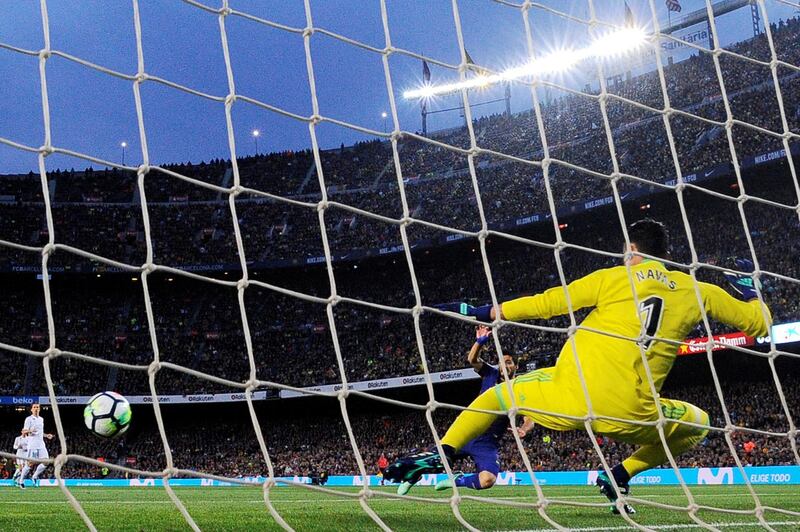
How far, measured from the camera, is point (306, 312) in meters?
36.0

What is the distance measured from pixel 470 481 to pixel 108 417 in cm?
421

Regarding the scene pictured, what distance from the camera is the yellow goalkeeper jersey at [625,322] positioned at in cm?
447

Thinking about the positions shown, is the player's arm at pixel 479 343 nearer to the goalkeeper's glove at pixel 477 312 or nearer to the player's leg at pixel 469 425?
the player's leg at pixel 469 425

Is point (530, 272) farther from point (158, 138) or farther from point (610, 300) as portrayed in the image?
point (158, 138)

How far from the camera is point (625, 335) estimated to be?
4.59 m

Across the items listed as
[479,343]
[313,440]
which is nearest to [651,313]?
[479,343]

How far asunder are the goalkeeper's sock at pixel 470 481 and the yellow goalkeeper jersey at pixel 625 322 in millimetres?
1875

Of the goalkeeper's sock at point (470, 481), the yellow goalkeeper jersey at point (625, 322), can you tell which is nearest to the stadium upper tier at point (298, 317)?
the goalkeeper's sock at point (470, 481)

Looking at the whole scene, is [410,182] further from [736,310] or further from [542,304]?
[542,304]

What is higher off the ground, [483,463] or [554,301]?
[554,301]

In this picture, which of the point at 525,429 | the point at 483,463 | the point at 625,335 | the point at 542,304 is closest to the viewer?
the point at 542,304

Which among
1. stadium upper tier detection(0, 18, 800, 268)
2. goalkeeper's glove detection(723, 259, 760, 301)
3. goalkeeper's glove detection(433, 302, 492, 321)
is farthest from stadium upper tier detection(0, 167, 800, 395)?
goalkeeper's glove detection(433, 302, 492, 321)

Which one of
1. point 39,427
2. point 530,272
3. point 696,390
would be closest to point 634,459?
point 39,427

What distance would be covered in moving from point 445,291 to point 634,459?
28.8 metres
